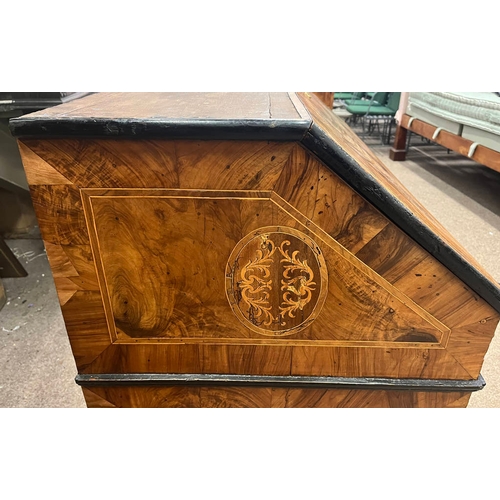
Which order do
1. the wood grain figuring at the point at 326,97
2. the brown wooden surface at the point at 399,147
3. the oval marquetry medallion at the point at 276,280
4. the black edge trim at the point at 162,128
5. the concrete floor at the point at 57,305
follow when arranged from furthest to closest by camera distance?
1. the brown wooden surface at the point at 399,147
2. the wood grain figuring at the point at 326,97
3. the concrete floor at the point at 57,305
4. the oval marquetry medallion at the point at 276,280
5. the black edge trim at the point at 162,128

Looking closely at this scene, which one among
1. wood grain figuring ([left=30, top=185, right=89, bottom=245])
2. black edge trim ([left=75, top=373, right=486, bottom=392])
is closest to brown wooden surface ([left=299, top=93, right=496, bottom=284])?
black edge trim ([left=75, top=373, right=486, bottom=392])

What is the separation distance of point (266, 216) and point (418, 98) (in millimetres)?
3214

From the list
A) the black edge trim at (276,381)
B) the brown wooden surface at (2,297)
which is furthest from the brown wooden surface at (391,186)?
the brown wooden surface at (2,297)

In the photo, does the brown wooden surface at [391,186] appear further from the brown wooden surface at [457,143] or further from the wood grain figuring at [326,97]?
the brown wooden surface at [457,143]

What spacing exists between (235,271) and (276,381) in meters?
0.32

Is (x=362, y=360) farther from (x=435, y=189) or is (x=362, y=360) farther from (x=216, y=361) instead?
(x=435, y=189)

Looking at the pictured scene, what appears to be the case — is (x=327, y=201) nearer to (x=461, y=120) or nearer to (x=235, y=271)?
(x=235, y=271)

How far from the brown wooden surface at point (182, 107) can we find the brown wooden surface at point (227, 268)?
6cm

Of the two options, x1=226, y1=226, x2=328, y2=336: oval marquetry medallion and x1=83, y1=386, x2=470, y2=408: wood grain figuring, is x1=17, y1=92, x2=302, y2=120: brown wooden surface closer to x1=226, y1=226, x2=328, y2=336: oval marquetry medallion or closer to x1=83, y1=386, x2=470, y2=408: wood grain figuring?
x1=226, y1=226, x2=328, y2=336: oval marquetry medallion

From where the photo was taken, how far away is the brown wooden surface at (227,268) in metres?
0.77

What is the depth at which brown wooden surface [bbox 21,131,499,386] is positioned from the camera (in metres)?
0.77

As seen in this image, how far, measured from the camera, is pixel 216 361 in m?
0.97

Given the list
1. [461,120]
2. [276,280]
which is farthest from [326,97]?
[276,280]

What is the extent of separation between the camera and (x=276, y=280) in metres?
0.87
